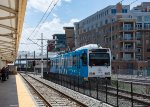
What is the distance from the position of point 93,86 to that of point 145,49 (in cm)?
8719

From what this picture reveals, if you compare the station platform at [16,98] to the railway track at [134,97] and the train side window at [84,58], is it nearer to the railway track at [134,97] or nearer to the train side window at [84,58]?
the railway track at [134,97]

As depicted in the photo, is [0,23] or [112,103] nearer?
[112,103]

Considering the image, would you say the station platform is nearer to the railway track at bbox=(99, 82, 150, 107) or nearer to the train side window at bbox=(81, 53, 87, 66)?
the railway track at bbox=(99, 82, 150, 107)

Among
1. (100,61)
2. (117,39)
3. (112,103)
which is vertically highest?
(117,39)

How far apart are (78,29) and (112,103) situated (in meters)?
125

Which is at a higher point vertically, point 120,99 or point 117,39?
point 117,39

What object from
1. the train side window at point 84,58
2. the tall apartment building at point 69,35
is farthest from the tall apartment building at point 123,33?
the train side window at point 84,58

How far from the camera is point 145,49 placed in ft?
358

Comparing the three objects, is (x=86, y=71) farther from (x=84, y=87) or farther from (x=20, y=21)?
(x=20, y=21)

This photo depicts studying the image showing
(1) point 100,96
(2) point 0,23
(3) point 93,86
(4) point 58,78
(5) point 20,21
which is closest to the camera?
(5) point 20,21

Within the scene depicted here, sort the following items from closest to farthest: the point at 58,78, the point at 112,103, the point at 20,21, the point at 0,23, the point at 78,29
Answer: the point at 20,21 < the point at 112,103 < the point at 0,23 < the point at 58,78 < the point at 78,29

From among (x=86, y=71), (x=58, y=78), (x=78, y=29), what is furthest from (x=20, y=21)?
(x=78, y=29)

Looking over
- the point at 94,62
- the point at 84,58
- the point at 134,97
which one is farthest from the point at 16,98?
the point at 94,62

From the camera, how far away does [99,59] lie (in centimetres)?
3158
